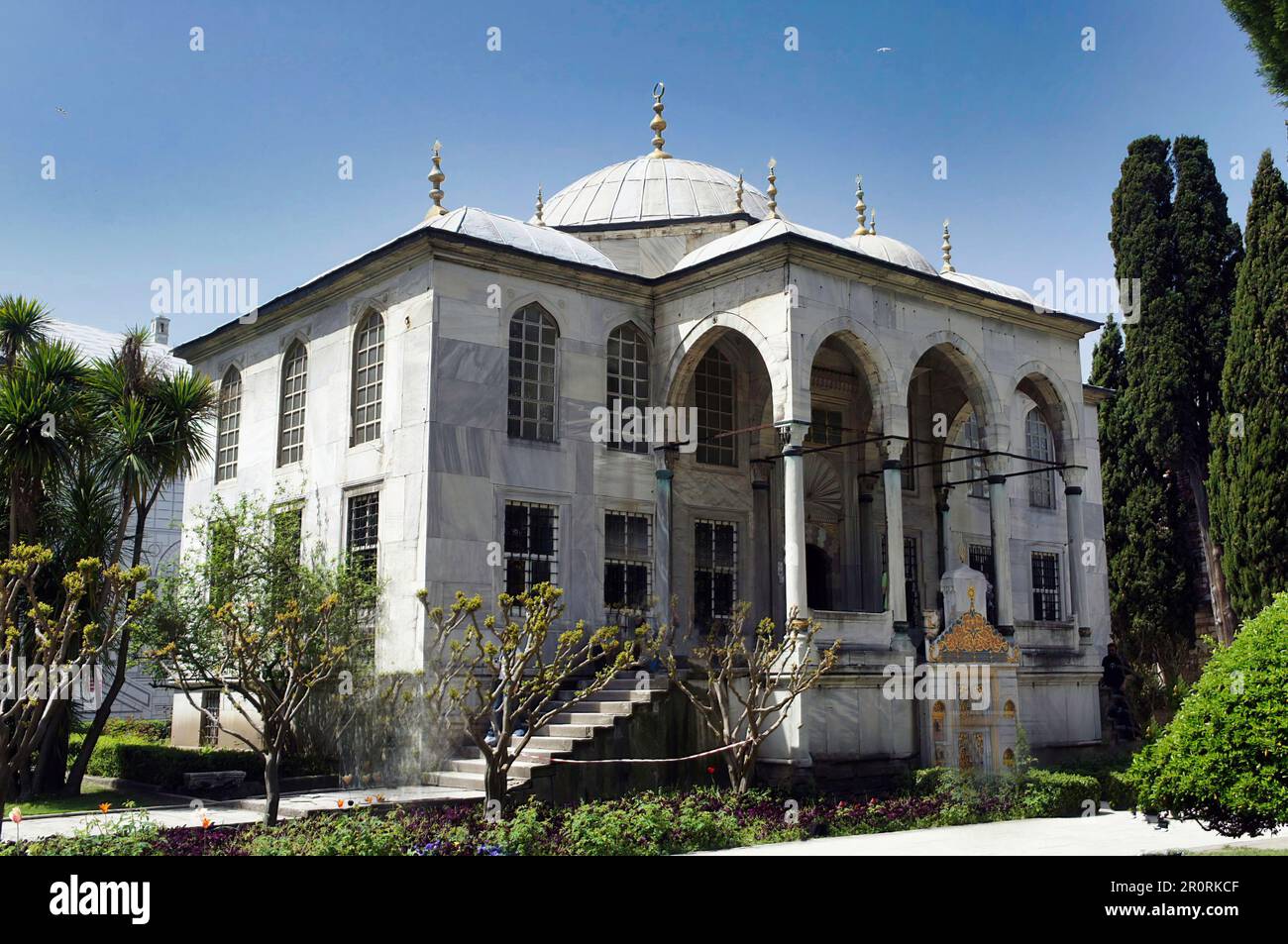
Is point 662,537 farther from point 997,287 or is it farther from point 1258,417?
point 1258,417

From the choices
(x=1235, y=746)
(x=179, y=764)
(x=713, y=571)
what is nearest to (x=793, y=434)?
(x=713, y=571)

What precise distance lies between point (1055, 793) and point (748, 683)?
450 centimetres

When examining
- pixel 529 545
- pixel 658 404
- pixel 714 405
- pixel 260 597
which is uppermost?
pixel 714 405

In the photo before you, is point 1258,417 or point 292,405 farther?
point 1258,417

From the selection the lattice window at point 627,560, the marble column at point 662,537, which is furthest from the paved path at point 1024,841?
the lattice window at point 627,560

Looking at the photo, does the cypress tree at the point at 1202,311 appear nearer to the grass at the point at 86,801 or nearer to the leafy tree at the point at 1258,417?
the leafy tree at the point at 1258,417

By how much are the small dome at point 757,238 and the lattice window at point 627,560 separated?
4296 millimetres

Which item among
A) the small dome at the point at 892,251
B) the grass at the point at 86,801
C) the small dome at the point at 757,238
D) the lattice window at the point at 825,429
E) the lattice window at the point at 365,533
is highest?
the small dome at the point at 892,251

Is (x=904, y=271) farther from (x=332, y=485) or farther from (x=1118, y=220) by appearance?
(x=1118, y=220)

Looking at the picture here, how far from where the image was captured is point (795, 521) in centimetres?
1817

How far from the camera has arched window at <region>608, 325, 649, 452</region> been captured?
21.0 meters

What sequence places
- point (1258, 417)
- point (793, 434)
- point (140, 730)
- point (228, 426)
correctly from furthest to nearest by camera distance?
point (1258, 417), point (140, 730), point (228, 426), point (793, 434)

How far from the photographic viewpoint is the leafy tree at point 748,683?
53.7ft
